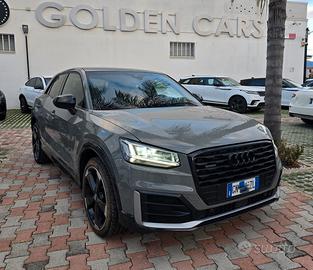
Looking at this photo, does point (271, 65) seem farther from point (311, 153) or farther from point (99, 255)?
point (99, 255)

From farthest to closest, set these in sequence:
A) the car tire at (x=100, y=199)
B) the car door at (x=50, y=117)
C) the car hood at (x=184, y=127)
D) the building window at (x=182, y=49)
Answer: the building window at (x=182, y=49) < the car door at (x=50, y=117) < the car tire at (x=100, y=199) < the car hood at (x=184, y=127)

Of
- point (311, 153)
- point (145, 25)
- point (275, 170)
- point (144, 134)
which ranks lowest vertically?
point (311, 153)

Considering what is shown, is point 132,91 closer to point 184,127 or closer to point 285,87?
point 184,127

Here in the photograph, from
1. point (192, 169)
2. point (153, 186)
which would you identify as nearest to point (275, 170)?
point (192, 169)

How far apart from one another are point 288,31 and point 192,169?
794 inches

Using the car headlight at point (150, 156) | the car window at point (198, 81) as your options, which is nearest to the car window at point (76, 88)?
the car headlight at point (150, 156)

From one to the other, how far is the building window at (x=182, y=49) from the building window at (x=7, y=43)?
24.9 feet

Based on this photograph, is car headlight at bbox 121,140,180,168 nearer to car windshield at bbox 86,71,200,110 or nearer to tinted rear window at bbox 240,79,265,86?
car windshield at bbox 86,71,200,110

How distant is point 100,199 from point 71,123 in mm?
1032

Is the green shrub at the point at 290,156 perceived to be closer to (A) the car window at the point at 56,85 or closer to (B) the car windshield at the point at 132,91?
(B) the car windshield at the point at 132,91

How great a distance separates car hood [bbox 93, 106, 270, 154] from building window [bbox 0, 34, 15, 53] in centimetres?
1365

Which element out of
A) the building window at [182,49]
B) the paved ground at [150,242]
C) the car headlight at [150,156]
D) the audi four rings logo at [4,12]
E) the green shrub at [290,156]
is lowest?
the paved ground at [150,242]

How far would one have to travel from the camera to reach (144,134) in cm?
281

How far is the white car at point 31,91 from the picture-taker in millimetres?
12117
